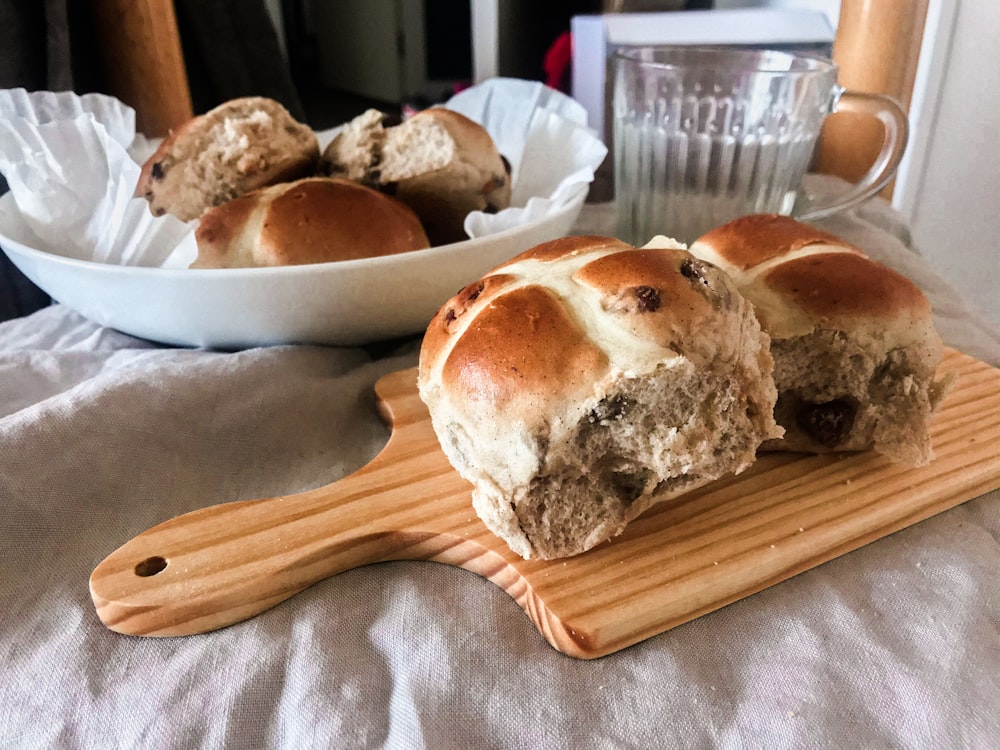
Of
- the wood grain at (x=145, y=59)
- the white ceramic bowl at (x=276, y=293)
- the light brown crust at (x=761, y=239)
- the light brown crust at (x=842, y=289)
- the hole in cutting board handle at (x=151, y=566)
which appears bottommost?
the hole in cutting board handle at (x=151, y=566)

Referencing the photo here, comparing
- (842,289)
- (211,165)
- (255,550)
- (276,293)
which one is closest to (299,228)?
(276,293)

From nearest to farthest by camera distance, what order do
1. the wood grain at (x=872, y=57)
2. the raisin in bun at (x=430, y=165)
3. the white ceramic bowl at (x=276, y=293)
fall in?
the white ceramic bowl at (x=276, y=293) < the raisin in bun at (x=430, y=165) < the wood grain at (x=872, y=57)

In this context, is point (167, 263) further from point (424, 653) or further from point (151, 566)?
point (424, 653)

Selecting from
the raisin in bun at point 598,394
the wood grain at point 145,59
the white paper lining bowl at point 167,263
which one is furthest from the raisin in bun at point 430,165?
the wood grain at point 145,59

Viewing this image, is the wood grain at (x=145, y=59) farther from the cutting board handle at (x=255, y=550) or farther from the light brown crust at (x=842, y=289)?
the light brown crust at (x=842, y=289)

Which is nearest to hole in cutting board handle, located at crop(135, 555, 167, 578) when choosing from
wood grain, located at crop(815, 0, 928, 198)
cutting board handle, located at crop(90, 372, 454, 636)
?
cutting board handle, located at crop(90, 372, 454, 636)

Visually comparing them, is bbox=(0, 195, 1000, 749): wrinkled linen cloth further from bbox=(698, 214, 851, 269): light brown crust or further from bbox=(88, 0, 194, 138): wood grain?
bbox=(88, 0, 194, 138): wood grain
